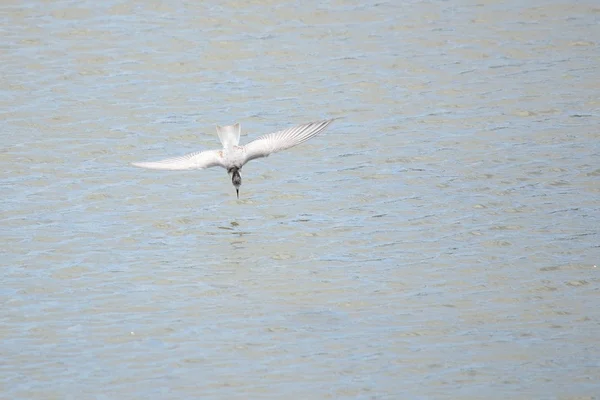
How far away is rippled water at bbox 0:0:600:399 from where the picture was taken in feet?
32.7

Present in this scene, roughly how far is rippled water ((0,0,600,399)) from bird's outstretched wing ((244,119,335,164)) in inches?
31.8

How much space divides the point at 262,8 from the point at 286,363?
1142cm

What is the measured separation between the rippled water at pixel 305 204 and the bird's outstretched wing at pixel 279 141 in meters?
0.81

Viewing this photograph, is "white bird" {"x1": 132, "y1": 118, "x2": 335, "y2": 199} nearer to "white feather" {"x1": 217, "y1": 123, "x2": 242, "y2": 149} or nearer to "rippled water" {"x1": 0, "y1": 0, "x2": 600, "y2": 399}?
"white feather" {"x1": 217, "y1": 123, "x2": 242, "y2": 149}

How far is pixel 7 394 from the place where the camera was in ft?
30.9

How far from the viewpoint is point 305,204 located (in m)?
13.7

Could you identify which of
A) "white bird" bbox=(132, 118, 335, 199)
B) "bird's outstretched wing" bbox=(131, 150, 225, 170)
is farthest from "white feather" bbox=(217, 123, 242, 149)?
"bird's outstretched wing" bbox=(131, 150, 225, 170)

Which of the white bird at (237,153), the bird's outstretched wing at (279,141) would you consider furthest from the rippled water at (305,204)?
the bird's outstretched wing at (279,141)

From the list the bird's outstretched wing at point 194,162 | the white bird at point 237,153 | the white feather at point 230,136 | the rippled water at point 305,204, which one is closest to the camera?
the rippled water at point 305,204

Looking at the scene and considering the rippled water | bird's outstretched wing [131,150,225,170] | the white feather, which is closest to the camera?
the rippled water

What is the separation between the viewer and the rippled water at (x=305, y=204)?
9961 mm

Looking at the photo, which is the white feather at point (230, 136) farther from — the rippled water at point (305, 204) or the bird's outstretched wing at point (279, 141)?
the rippled water at point (305, 204)

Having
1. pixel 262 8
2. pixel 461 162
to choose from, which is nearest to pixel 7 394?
pixel 461 162

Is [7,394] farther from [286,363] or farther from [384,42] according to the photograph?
[384,42]
